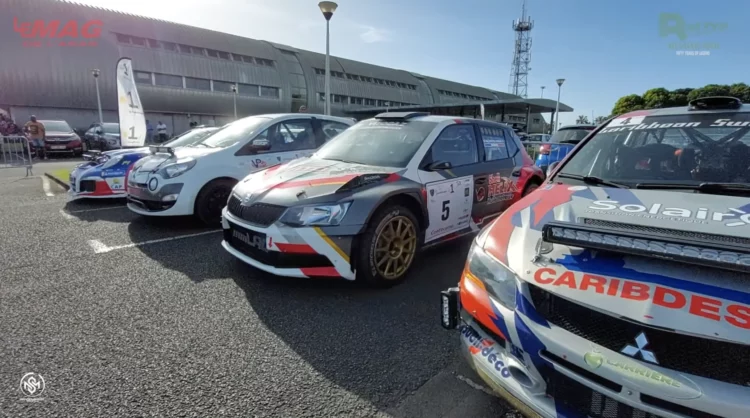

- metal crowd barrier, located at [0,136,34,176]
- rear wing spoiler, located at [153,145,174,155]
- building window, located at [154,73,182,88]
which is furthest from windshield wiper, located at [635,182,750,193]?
building window, located at [154,73,182,88]

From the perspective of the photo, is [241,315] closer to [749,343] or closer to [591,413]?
[591,413]

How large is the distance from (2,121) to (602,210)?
86.5ft

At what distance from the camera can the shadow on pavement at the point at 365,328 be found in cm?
224

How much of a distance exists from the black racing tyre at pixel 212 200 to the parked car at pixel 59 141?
15444 millimetres

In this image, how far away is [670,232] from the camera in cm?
164

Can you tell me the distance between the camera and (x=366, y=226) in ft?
10.5

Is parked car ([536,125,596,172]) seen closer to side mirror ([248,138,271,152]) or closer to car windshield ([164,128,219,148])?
side mirror ([248,138,271,152])

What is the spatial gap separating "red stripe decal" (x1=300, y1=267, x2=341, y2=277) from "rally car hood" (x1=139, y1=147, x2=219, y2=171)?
3.01 m

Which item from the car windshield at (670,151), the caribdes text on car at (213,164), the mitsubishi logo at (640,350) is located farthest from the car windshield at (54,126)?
the mitsubishi logo at (640,350)

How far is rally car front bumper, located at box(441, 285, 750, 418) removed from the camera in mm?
1244

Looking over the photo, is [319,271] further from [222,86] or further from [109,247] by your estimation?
[222,86]

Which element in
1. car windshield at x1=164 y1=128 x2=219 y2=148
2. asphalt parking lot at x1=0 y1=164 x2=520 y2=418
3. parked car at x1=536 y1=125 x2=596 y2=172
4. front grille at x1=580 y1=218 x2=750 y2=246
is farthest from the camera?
parked car at x1=536 y1=125 x2=596 y2=172

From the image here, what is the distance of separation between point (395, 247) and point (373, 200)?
1.78 feet

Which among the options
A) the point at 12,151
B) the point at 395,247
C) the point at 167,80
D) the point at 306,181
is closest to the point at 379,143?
the point at 306,181
